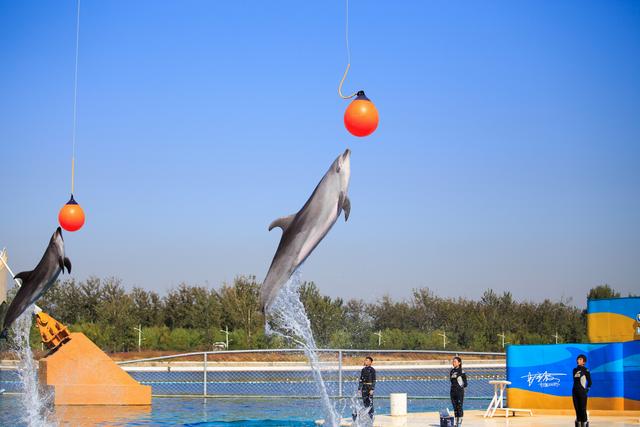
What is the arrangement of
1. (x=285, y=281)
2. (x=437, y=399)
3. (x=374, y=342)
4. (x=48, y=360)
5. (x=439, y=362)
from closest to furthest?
(x=285, y=281), (x=48, y=360), (x=437, y=399), (x=439, y=362), (x=374, y=342)

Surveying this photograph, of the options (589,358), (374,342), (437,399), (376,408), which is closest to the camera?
(589,358)

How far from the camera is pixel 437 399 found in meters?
21.4

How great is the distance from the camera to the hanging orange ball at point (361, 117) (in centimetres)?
922

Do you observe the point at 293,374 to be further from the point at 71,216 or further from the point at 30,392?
the point at 71,216

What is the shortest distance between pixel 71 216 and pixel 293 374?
22496mm

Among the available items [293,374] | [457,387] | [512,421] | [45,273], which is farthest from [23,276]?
[293,374]

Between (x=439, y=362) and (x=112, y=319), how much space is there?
1545 cm

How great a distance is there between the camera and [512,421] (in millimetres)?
14859

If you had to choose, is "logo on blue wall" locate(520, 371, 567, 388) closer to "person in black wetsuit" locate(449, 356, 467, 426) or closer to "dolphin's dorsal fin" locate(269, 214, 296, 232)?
"person in black wetsuit" locate(449, 356, 467, 426)

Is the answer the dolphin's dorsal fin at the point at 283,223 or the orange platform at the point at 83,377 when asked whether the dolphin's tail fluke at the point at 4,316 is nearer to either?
the orange platform at the point at 83,377

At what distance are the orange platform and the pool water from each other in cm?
41

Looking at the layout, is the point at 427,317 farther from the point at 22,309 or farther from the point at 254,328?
the point at 22,309

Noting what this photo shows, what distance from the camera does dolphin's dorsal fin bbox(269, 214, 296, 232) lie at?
9398 millimetres

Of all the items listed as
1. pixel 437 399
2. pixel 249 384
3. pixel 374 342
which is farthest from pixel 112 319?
pixel 437 399
